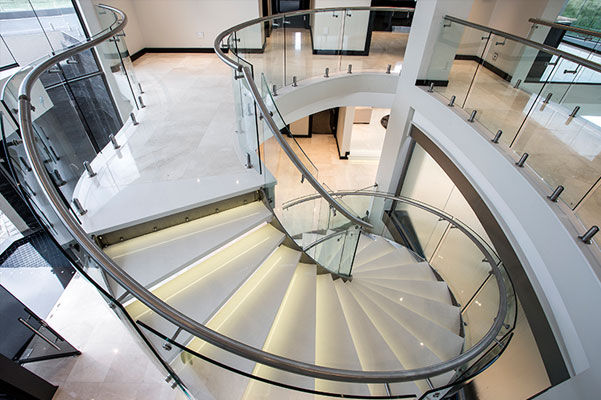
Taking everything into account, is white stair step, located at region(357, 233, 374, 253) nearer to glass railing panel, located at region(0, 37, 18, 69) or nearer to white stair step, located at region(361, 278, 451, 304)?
white stair step, located at region(361, 278, 451, 304)

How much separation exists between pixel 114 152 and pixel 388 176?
513cm

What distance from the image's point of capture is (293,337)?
7.66 ft

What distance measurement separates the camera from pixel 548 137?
313 centimetres

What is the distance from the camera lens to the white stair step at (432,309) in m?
3.68

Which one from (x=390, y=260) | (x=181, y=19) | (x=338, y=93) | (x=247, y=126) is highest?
(x=181, y=19)

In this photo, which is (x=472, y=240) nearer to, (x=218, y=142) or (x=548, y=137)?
(x=548, y=137)

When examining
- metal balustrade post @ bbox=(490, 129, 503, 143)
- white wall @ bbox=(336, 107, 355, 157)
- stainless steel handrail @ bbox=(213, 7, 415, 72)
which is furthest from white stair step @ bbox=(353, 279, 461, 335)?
white wall @ bbox=(336, 107, 355, 157)

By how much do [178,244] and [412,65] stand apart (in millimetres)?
4779

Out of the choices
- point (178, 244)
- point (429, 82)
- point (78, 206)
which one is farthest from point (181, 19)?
point (178, 244)

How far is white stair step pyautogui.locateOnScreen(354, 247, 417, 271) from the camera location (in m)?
4.81

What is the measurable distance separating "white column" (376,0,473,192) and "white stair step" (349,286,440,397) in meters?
3.45

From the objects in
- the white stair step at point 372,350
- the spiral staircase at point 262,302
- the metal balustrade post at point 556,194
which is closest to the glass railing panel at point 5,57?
the spiral staircase at point 262,302

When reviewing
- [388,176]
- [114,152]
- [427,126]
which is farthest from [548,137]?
[114,152]

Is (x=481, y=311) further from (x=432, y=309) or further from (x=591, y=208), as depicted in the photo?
(x=591, y=208)
